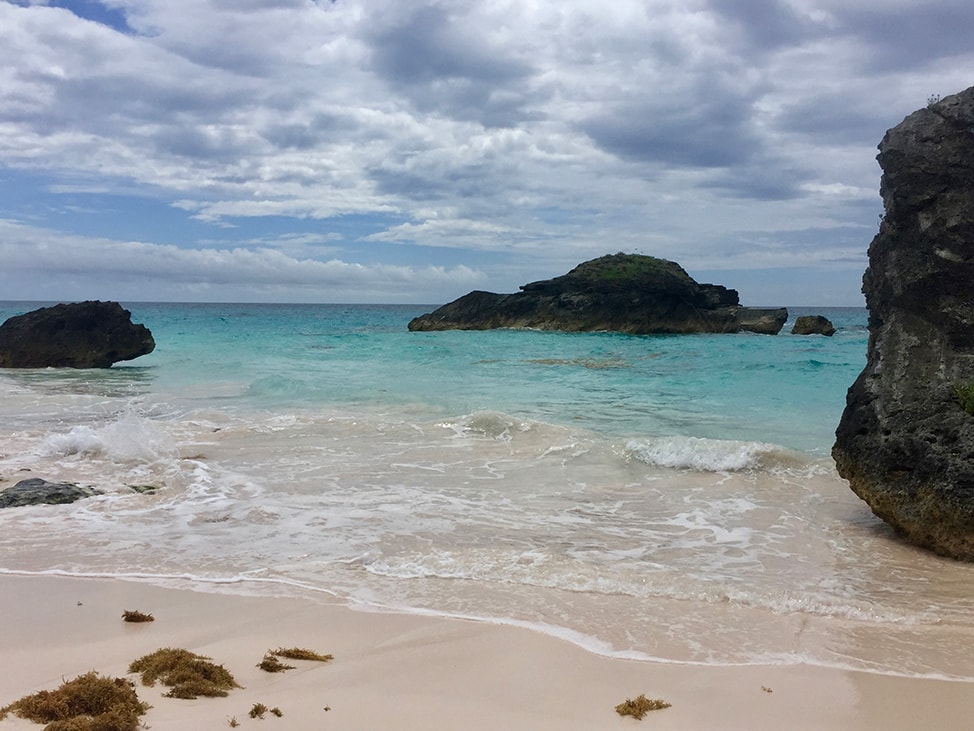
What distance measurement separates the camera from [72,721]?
370 cm

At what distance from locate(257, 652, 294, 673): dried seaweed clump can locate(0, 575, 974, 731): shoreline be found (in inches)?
2.1

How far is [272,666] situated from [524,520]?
422 cm

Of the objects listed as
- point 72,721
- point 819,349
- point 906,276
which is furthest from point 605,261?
point 72,721

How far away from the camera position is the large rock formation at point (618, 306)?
6006cm

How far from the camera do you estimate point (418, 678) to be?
14.9 feet

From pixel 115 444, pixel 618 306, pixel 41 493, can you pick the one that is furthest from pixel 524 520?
pixel 618 306

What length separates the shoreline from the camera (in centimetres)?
406

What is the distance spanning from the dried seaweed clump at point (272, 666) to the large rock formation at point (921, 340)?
6.00 meters

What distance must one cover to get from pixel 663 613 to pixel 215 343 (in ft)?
145

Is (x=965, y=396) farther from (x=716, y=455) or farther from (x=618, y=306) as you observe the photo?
(x=618, y=306)

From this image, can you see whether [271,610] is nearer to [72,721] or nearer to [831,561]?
[72,721]

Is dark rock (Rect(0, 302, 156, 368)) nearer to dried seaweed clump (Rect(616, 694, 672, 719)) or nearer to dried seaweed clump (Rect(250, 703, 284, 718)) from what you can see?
dried seaweed clump (Rect(250, 703, 284, 718))

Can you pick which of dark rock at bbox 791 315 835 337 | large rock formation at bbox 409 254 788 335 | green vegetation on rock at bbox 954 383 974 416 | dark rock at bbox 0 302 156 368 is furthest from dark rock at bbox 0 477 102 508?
dark rock at bbox 791 315 835 337

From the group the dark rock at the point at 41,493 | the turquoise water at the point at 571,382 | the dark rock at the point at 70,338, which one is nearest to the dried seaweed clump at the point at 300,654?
the dark rock at the point at 41,493
